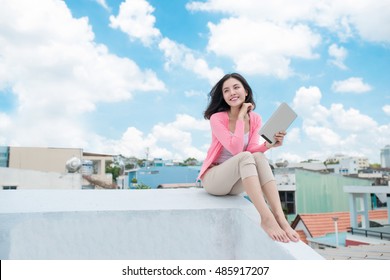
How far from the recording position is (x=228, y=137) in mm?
1559

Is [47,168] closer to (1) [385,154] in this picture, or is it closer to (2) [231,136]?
(2) [231,136]

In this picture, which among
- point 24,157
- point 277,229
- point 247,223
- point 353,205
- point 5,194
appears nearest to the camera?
point 277,229

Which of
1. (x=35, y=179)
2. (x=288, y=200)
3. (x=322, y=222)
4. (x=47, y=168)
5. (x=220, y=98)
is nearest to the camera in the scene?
(x=220, y=98)

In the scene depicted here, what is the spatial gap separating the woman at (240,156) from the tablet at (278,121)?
0.03 meters

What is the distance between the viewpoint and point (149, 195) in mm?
1718

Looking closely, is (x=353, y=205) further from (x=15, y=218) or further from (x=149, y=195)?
(x=15, y=218)

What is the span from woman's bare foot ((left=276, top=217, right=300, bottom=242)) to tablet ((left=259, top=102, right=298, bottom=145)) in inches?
14.1

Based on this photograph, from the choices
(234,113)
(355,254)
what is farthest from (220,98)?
(355,254)

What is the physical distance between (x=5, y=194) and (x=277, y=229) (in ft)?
4.04

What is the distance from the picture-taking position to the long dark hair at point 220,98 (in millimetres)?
1734

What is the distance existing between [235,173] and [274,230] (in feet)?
1.01

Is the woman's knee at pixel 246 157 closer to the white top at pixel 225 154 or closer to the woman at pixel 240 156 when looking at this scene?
the woman at pixel 240 156

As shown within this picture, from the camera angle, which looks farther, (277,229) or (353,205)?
(353,205)
